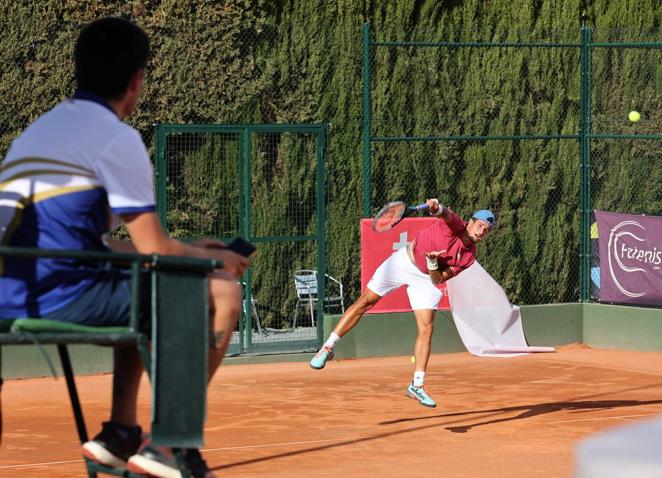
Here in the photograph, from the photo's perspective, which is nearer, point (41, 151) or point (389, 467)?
point (41, 151)

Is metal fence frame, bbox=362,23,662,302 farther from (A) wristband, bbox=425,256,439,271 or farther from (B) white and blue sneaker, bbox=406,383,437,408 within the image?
(B) white and blue sneaker, bbox=406,383,437,408

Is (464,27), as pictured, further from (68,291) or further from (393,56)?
(68,291)

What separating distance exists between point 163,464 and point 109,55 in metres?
1.16

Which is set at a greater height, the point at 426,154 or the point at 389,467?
the point at 426,154

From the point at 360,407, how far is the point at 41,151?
7.58m

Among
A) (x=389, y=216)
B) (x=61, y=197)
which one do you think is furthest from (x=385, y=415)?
(x=61, y=197)

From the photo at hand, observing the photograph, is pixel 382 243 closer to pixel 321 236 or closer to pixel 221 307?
pixel 321 236

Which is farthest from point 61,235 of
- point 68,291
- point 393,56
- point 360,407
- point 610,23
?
point 610,23

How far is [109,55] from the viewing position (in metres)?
3.75

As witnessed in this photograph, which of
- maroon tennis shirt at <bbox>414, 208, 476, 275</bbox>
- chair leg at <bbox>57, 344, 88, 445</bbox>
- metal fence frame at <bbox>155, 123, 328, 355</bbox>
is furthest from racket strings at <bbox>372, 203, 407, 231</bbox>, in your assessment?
chair leg at <bbox>57, 344, 88, 445</bbox>

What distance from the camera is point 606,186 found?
15.6 metres

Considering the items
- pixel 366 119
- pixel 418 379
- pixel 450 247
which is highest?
pixel 366 119

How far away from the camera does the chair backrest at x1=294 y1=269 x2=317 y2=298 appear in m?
14.0

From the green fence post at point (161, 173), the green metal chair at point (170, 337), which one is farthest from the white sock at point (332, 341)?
the green metal chair at point (170, 337)
